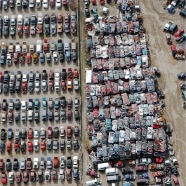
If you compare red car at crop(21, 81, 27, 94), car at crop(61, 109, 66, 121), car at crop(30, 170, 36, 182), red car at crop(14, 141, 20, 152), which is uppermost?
red car at crop(21, 81, 27, 94)

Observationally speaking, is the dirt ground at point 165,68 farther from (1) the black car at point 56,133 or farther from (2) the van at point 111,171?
(1) the black car at point 56,133

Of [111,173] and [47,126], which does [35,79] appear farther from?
[111,173]

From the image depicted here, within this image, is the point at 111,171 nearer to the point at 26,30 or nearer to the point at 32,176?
the point at 32,176

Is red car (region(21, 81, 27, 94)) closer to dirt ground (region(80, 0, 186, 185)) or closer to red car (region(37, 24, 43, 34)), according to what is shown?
red car (region(37, 24, 43, 34))

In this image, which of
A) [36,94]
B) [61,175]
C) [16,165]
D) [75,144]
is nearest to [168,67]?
[75,144]

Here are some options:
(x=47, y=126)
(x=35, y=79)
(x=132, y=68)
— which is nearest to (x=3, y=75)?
(x=35, y=79)

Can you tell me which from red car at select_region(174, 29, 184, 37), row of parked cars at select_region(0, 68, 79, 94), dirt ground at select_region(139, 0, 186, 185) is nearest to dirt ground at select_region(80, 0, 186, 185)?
dirt ground at select_region(139, 0, 186, 185)
